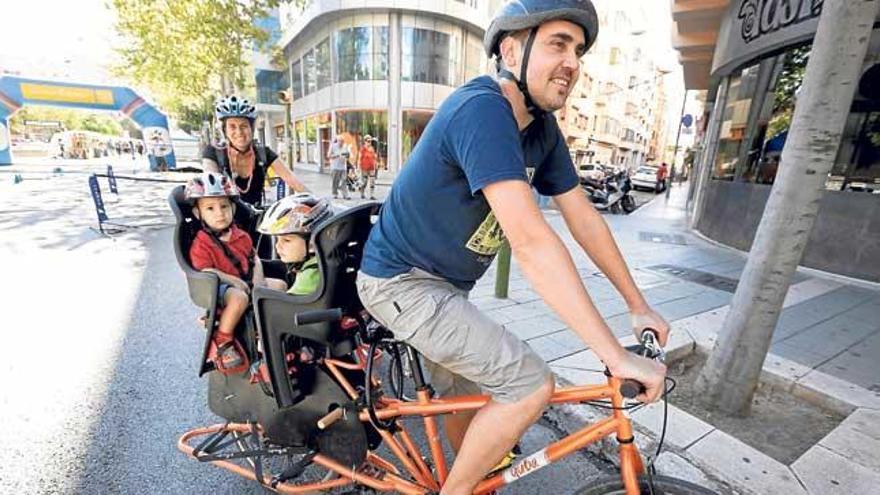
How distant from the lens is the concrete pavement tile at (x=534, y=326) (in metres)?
3.81

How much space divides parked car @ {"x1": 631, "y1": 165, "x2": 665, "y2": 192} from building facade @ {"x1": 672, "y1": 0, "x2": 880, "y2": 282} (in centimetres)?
1581

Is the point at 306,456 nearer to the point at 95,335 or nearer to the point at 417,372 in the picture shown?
the point at 417,372

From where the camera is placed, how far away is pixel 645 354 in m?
1.38

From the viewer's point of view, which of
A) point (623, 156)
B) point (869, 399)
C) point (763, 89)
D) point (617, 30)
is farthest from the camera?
point (623, 156)

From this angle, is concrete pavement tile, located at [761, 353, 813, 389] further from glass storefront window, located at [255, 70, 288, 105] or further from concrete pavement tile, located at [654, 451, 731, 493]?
glass storefront window, located at [255, 70, 288, 105]

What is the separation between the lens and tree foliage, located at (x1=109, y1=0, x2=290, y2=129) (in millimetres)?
12648

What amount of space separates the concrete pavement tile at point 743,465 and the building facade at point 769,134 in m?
3.17

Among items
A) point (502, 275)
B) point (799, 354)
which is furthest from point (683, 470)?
point (502, 275)

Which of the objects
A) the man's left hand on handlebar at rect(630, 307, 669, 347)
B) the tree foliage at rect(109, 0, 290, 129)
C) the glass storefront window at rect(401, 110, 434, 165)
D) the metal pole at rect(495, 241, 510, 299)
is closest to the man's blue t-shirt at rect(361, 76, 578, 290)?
the man's left hand on handlebar at rect(630, 307, 669, 347)

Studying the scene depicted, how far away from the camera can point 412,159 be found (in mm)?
1520

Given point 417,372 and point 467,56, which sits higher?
point 467,56

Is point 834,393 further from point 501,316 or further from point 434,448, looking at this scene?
point 434,448

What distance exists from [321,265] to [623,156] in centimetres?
5920

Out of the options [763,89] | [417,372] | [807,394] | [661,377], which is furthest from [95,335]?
[763,89]
